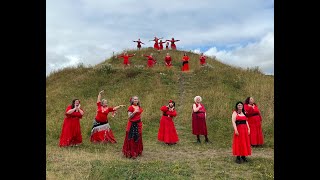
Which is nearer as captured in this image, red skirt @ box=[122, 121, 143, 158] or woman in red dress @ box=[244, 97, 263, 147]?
red skirt @ box=[122, 121, 143, 158]

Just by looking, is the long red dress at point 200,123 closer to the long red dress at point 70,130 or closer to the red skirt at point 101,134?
the red skirt at point 101,134

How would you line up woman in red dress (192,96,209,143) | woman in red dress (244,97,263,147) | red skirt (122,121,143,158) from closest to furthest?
red skirt (122,121,143,158) → woman in red dress (244,97,263,147) → woman in red dress (192,96,209,143)

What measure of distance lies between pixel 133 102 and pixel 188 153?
2850mm

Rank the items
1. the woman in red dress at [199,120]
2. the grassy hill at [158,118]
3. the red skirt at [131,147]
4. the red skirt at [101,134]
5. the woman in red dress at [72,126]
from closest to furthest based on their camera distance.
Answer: the grassy hill at [158,118], the red skirt at [131,147], the woman in red dress at [72,126], the red skirt at [101,134], the woman in red dress at [199,120]

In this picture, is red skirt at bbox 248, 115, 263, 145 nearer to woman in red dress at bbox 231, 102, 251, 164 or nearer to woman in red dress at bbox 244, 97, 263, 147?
woman in red dress at bbox 244, 97, 263, 147

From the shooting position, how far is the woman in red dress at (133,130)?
36.6 ft

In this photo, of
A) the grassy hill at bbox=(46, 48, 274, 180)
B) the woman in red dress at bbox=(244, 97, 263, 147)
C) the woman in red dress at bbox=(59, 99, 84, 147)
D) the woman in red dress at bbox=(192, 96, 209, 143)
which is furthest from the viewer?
the woman in red dress at bbox=(192, 96, 209, 143)

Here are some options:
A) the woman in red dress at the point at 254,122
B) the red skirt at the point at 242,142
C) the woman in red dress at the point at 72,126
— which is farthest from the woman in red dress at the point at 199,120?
the woman in red dress at the point at 72,126

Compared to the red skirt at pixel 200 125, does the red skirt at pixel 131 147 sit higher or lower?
lower

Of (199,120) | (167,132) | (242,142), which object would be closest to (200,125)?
(199,120)

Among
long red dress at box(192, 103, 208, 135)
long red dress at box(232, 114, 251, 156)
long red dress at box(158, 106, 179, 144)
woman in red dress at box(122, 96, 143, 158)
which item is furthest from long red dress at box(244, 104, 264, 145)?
woman in red dress at box(122, 96, 143, 158)

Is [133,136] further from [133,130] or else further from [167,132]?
[167,132]

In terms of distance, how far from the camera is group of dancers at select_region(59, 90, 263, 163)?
1054cm
